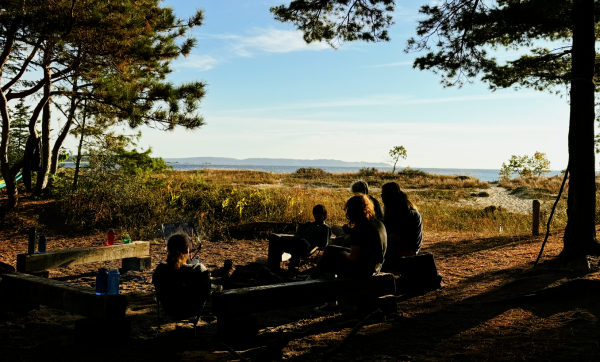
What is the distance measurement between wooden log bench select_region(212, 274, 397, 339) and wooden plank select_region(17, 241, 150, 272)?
10.6 ft

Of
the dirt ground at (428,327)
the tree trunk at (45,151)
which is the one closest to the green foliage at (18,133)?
the tree trunk at (45,151)

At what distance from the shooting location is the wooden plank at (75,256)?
18.4ft

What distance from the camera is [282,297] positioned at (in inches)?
149

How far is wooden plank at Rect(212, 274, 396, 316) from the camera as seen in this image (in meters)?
3.55

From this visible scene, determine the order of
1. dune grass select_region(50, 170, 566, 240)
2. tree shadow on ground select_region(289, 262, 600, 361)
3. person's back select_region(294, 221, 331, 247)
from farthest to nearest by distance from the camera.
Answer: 1. dune grass select_region(50, 170, 566, 240)
2. person's back select_region(294, 221, 331, 247)
3. tree shadow on ground select_region(289, 262, 600, 361)

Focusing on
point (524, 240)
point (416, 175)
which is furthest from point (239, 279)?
point (416, 175)

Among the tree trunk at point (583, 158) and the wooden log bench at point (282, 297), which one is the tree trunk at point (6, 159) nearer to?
the wooden log bench at point (282, 297)

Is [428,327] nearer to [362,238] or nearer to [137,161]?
[362,238]

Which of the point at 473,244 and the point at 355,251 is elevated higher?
the point at 355,251

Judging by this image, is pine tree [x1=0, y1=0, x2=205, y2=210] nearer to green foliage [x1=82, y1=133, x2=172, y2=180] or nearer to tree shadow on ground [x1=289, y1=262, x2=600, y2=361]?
green foliage [x1=82, y1=133, x2=172, y2=180]

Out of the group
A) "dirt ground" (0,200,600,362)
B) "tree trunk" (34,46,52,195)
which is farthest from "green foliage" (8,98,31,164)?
"dirt ground" (0,200,600,362)

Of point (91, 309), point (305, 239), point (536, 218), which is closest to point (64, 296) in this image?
point (91, 309)

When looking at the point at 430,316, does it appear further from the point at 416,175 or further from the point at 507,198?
the point at 416,175

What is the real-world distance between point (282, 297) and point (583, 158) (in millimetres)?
5160
